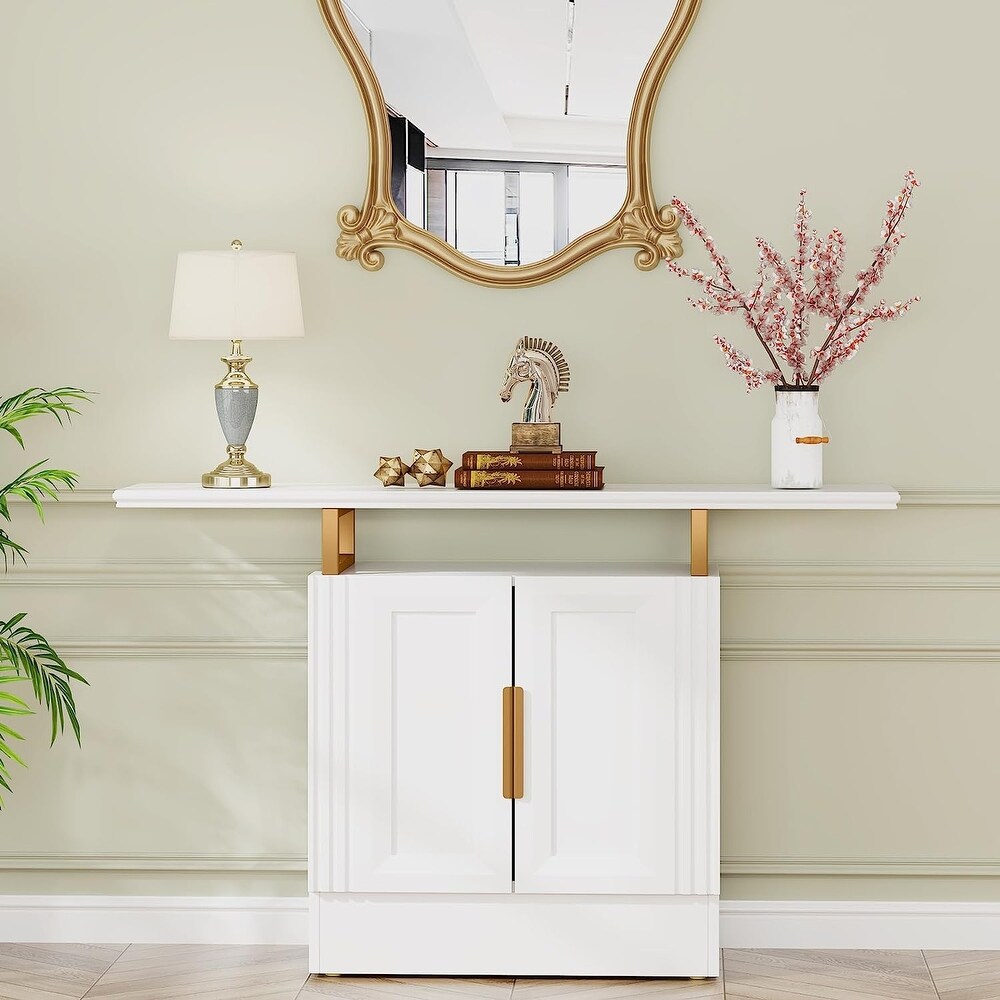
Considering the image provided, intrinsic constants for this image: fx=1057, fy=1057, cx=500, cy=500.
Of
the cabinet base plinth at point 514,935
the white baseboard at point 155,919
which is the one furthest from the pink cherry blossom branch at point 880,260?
the white baseboard at point 155,919

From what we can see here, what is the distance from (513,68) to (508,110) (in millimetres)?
95

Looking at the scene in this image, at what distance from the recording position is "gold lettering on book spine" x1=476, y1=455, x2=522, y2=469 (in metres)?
2.25

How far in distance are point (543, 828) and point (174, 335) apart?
1.32m

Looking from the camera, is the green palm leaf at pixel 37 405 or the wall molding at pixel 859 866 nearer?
the green palm leaf at pixel 37 405

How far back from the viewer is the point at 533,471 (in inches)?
88.6

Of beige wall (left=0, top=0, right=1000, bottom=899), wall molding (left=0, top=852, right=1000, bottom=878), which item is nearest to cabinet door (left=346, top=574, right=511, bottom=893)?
beige wall (left=0, top=0, right=1000, bottom=899)

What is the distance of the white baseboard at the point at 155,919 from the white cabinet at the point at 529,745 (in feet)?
1.18

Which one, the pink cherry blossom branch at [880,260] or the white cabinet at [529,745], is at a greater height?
the pink cherry blossom branch at [880,260]

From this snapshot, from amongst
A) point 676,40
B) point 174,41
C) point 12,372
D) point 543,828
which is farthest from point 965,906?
point 174,41

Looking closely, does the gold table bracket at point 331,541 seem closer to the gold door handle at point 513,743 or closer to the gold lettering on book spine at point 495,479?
the gold lettering on book spine at point 495,479

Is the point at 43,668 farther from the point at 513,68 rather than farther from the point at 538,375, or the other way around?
the point at 513,68

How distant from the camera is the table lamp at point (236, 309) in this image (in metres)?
2.24

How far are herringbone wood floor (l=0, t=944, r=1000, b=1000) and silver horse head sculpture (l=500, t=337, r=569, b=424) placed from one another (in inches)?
49.1

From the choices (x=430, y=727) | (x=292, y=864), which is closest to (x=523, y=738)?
(x=430, y=727)
